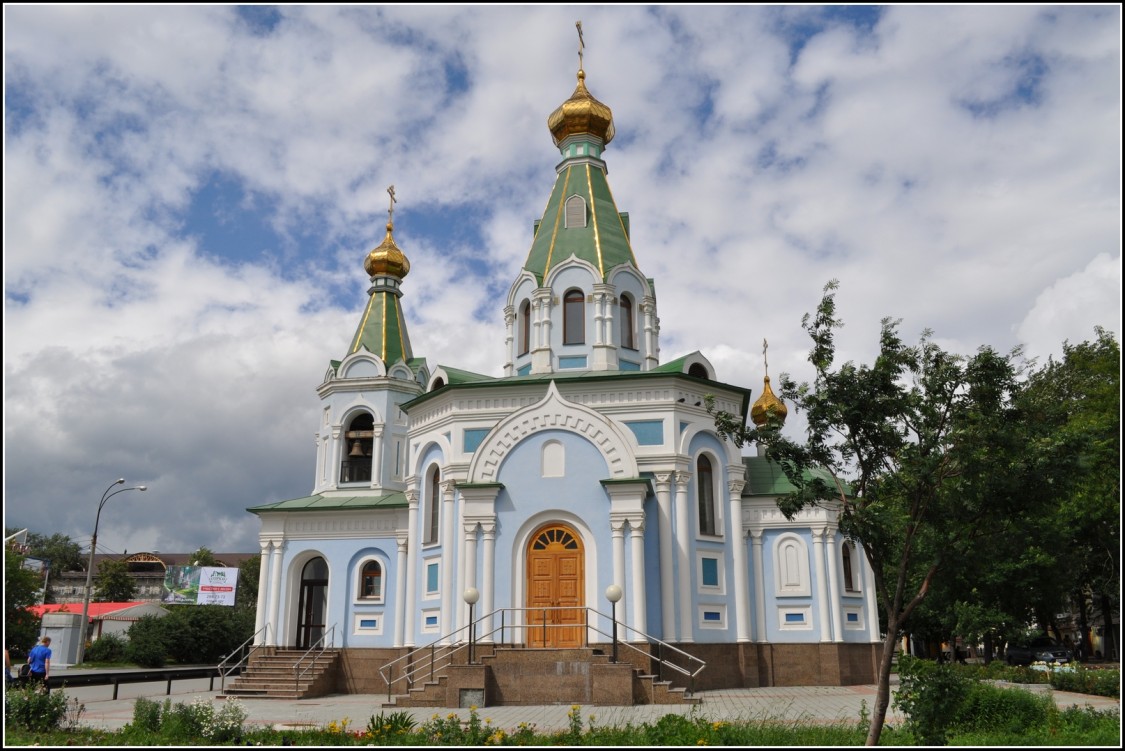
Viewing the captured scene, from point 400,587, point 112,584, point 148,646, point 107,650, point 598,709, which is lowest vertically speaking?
point 598,709

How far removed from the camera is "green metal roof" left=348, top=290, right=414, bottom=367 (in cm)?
3077

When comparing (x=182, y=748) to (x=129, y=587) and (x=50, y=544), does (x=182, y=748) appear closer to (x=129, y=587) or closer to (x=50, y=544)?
(x=129, y=587)

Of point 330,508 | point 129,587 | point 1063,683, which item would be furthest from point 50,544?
point 1063,683

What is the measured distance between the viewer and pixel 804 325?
12516 millimetres

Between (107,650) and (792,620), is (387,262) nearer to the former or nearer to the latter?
(792,620)

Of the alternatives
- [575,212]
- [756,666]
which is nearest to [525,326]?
[575,212]

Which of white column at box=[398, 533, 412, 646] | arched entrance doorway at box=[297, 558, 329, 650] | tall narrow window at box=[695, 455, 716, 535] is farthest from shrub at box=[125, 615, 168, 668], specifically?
tall narrow window at box=[695, 455, 716, 535]

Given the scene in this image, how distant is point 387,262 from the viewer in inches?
1268

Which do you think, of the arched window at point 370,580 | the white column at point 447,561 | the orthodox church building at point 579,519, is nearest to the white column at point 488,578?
the orthodox church building at point 579,519

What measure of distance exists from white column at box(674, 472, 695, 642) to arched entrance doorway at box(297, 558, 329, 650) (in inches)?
441

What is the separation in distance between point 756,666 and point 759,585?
2.16 meters

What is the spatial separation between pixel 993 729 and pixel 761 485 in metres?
13.6

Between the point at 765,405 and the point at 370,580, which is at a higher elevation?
the point at 765,405

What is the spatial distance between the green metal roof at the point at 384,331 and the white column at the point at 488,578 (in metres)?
10.8
